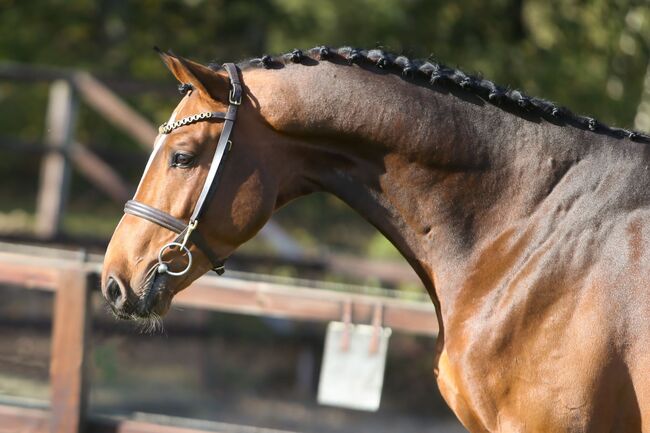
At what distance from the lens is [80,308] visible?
4.57m

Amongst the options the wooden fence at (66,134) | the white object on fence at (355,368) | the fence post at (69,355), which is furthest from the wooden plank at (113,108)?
the white object on fence at (355,368)

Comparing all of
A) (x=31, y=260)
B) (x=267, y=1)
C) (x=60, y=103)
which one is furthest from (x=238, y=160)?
(x=267, y=1)

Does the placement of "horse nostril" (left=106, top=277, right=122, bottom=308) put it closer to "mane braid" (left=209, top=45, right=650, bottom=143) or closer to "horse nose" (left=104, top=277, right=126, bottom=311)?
"horse nose" (left=104, top=277, right=126, bottom=311)

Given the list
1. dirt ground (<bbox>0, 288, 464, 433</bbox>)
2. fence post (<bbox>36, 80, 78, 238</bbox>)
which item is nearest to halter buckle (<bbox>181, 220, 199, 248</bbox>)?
dirt ground (<bbox>0, 288, 464, 433</bbox>)

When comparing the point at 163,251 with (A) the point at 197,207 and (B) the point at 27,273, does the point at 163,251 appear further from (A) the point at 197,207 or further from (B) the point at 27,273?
(B) the point at 27,273

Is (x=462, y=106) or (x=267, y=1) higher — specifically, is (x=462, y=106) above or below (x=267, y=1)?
below

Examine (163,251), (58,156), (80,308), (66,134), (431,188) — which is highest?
(66,134)

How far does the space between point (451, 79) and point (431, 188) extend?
36 cm

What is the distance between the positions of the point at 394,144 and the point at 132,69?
11.3 m

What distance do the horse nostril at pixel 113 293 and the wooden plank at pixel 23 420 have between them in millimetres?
1913

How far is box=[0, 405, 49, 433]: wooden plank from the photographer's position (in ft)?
15.2

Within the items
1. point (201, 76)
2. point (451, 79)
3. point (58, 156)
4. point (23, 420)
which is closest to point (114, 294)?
point (201, 76)

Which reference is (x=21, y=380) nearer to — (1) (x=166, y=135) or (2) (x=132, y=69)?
(1) (x=166, y=135)

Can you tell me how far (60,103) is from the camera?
25.8ft
